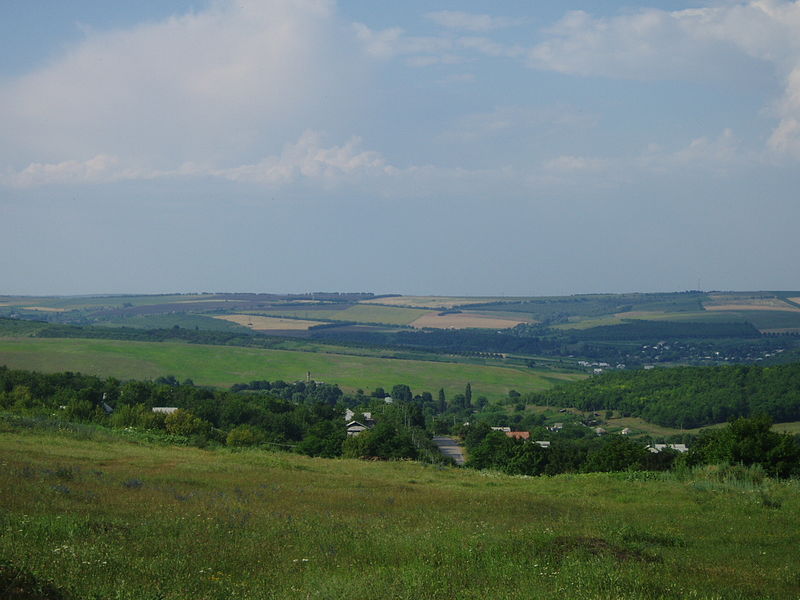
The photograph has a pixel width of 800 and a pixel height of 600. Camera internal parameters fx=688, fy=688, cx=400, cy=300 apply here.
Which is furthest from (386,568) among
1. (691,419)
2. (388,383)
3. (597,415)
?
(388,383)

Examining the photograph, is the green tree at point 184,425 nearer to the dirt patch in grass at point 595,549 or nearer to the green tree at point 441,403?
the dirt patch in grass at point 595,549

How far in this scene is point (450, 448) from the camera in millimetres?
81250

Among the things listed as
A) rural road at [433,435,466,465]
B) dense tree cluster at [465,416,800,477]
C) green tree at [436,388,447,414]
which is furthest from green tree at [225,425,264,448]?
green tree at [436,388,447,414]

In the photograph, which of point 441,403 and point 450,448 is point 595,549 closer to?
point 450,448

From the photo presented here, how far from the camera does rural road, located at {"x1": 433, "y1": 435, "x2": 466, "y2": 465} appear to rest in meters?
72.9

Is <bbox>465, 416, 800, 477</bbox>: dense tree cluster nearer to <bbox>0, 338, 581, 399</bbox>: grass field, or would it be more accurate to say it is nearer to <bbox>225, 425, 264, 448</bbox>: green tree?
<bbox>225, 425, 264, 448</bbox>: green tree

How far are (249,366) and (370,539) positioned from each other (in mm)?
136629

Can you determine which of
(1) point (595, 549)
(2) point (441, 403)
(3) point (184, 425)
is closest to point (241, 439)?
(3) point (184, 425)

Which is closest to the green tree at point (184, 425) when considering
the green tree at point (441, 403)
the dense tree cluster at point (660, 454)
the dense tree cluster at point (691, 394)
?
the dense tree cluster at point (660, 454)

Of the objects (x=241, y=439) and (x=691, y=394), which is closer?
(x=241, y=439)

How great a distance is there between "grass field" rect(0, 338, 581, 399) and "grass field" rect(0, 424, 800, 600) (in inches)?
3948

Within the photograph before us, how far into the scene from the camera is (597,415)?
400 ft

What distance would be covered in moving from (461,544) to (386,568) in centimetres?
228

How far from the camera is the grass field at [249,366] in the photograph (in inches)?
4769
